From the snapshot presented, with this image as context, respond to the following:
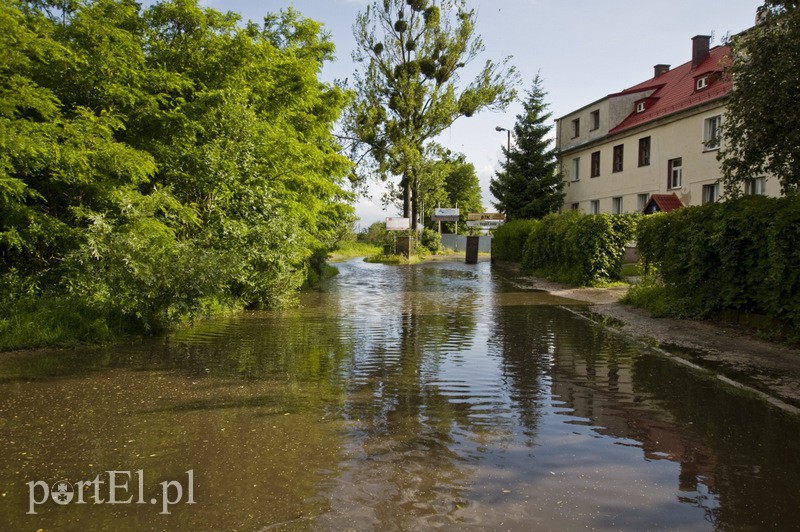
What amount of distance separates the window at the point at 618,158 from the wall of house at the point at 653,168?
0.24m

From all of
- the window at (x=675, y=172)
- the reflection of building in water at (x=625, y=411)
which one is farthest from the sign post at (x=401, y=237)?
the reflection of building in water at (x=625, y=411)

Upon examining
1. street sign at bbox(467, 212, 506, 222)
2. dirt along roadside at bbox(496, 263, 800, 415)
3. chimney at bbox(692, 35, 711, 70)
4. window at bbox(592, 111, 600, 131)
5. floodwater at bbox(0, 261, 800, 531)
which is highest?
chimney at bbox(692, 35, 711, 70)

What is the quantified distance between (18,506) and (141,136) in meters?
10.2

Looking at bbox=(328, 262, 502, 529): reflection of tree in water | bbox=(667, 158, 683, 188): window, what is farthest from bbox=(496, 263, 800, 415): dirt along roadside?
bbox=(667, 158, 683, 188): window

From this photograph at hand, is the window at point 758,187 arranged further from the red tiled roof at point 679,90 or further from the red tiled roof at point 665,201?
the red tiled roof at point 679,90

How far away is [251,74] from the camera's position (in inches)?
571

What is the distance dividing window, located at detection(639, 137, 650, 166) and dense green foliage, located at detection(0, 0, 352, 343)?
2028 cm

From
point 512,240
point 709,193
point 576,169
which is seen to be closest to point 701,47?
point 576,169

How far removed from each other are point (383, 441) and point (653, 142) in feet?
94.6

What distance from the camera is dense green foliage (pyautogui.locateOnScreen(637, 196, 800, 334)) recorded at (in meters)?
9.35

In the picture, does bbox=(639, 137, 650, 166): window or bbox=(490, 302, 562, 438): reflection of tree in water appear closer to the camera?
bbox=(490, 302, 562, 438): reflection of tree in water

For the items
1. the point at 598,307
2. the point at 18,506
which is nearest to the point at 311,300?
the point at 598,307

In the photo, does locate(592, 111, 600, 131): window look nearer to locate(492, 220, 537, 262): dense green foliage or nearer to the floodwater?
locate(492, 220, 537, 262): dense green foliage

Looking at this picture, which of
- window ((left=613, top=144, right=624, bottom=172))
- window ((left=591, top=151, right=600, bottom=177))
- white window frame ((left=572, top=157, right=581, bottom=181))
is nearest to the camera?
window ((left=613, top=144, right=624, bottom=172))
